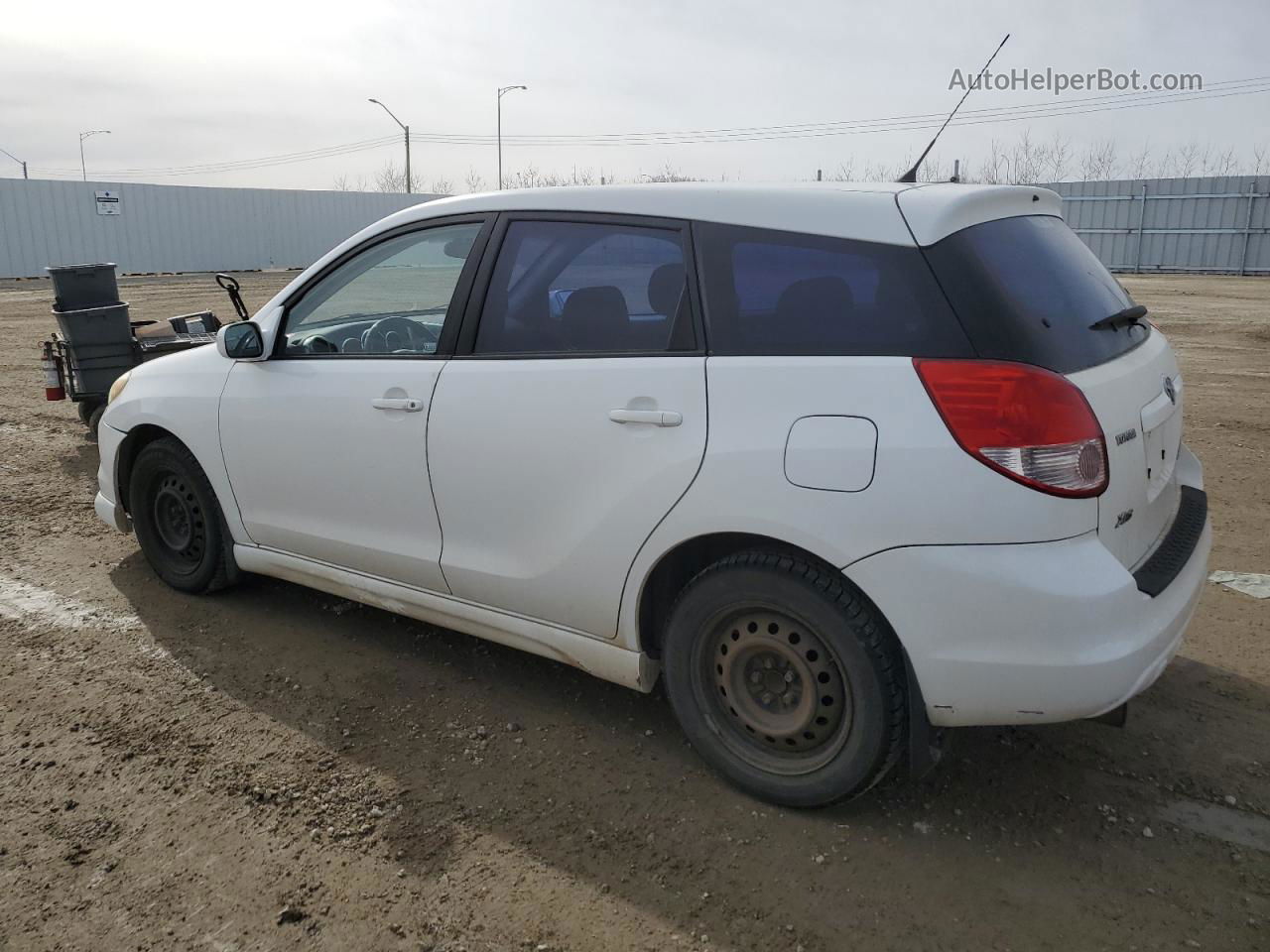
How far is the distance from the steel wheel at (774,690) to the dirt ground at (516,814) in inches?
7.5

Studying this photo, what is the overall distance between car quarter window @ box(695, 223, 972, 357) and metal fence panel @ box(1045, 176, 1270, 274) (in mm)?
31872

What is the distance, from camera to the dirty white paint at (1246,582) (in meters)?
4.59

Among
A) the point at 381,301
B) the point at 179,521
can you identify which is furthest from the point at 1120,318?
the point at 179,521

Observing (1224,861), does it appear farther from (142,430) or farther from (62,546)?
(62,546)

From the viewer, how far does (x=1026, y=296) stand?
8.85 feet

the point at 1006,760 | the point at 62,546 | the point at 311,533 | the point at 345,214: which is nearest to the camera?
the point at 1006,760

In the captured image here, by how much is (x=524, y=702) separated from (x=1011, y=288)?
84.9 inches

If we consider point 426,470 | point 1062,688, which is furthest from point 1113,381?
point 426,470

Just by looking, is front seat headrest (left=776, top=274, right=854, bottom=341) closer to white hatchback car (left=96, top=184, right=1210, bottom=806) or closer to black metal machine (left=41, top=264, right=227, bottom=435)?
white hatchback car (left=96, top=184, right=1210, bottom=806)

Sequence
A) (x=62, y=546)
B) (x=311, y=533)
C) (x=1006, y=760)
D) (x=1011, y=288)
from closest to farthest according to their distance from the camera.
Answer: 1. (x=1011, y=288)
2. (x=1006, y=760)
3. (x=311, y=533)
4. (x=62, y=546)

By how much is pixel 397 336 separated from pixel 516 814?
184 centimetres

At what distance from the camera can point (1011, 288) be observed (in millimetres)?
2664

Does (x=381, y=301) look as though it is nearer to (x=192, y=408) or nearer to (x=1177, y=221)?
(x=192, y=408)

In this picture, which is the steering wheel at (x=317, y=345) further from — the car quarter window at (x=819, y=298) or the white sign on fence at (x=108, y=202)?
the white sign on fence at (x=108, y=202)
